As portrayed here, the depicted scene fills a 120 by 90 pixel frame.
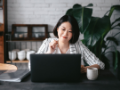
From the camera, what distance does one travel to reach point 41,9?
2453mm

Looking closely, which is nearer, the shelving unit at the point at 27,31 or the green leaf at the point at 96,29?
the green leaf at the point at 96,29

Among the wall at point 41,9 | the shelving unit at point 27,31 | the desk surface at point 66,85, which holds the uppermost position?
the wall at point 41,9

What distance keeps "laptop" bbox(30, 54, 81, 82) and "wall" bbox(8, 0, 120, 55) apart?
1.86m

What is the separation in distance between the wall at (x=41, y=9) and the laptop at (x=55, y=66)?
1.86 meters

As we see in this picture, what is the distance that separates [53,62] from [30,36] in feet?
5.91

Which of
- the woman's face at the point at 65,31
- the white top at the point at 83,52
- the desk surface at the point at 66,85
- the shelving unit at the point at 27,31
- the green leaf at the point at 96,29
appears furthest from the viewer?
the shelving unit at the point at 27,31

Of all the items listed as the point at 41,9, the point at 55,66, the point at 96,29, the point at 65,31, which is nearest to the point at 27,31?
the point at 41,9

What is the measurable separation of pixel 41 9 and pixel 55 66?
1987 mm

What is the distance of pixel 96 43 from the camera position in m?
1.94

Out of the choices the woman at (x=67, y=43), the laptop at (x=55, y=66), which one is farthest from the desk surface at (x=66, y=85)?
the woman at (x=67, y=43)

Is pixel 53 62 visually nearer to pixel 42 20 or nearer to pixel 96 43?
pixel 96 43

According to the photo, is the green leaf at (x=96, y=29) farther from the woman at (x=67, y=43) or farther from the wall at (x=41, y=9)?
the wall at (x=41, y=9)

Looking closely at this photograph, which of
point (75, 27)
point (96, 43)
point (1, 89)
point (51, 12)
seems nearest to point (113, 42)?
point (96, 43)

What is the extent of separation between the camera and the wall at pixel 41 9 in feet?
8.00
